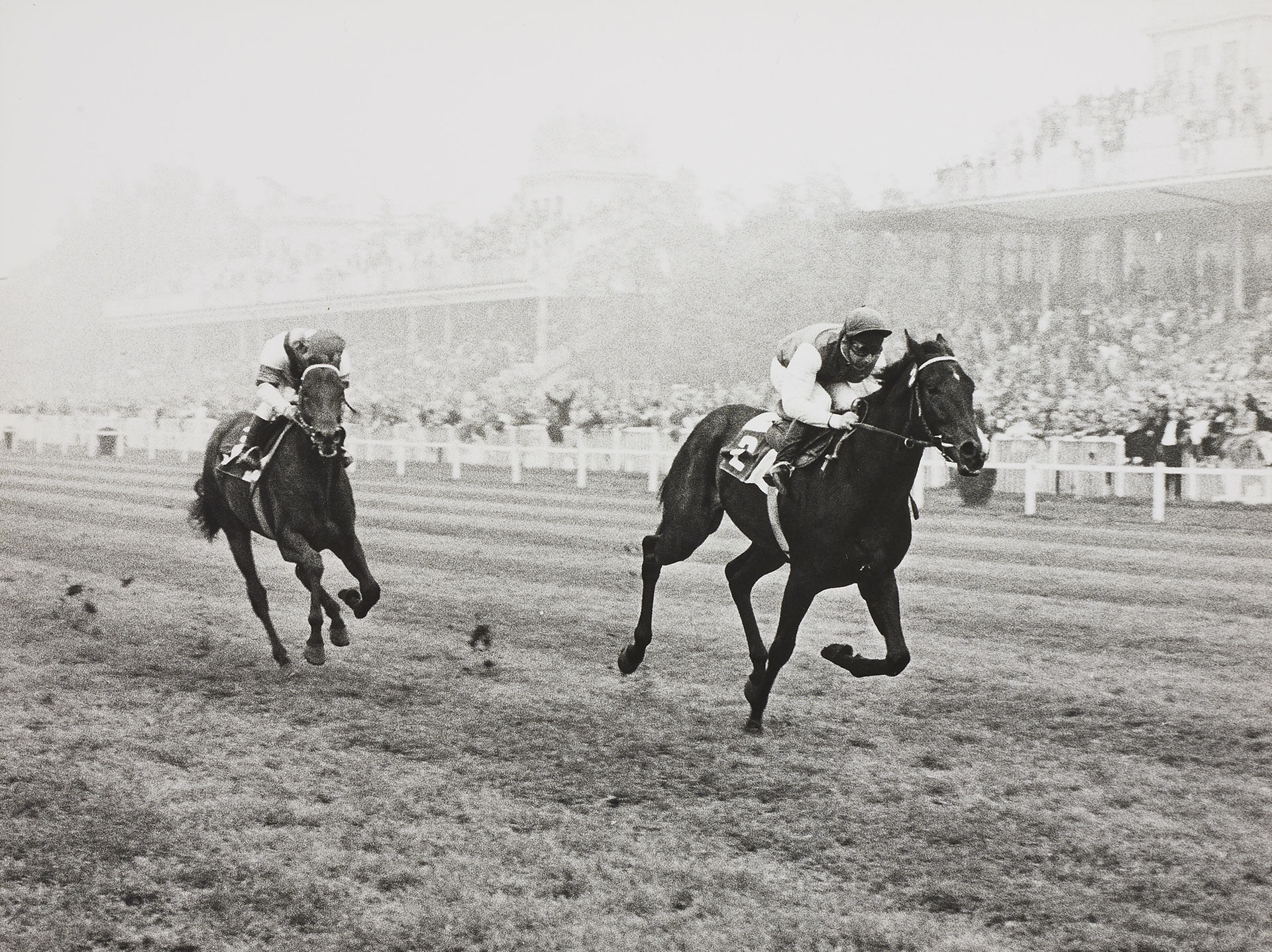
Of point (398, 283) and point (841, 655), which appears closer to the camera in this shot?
point (841, 655)

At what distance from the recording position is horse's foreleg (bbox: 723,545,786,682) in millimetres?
6266

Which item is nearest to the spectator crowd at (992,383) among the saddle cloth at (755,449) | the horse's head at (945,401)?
the saddle cloth at (755,449)

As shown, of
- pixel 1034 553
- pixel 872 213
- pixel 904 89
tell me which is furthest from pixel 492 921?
pixel 872 213

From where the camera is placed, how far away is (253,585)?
7.59 metres

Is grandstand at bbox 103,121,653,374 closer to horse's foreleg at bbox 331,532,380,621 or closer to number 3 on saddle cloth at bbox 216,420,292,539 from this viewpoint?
number 3 on saddle cloth at bbox 216,420,292,539

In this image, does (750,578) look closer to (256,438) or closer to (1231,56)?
(256,438)

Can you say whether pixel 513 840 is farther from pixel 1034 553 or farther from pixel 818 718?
pixel 1034 553

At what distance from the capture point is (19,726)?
5949mm

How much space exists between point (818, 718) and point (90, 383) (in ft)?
73.3

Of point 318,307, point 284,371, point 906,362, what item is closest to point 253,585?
point 284,371

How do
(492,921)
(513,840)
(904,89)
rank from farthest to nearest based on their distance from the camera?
(904,89)
(513,840)
(492,921)

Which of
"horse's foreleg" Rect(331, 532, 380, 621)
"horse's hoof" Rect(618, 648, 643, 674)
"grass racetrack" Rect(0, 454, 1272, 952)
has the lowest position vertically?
"grass racetrack" Rect(0, 454, 1272, 952)

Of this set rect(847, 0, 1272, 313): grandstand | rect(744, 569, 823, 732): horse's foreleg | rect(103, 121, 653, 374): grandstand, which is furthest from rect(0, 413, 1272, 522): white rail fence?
rect(744, 569, 823, 732): horse's foreleg

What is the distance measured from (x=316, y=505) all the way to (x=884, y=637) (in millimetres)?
3193
